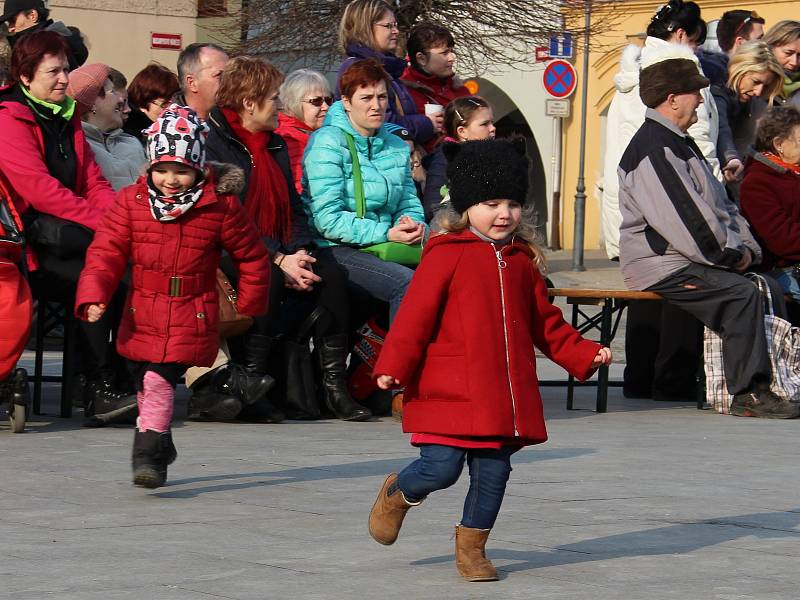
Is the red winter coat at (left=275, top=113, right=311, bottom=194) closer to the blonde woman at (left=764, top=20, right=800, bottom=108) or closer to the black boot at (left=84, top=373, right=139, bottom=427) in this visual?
the black boot at (left=84, top=373, right=139, bottom=427)

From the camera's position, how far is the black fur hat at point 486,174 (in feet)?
20.7

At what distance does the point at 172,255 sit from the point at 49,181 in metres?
2.06

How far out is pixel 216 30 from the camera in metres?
32.0

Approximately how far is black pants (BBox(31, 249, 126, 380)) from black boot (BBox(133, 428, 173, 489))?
2.34m

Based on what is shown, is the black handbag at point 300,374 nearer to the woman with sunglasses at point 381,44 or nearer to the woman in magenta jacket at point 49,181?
the woman in magenta jacket at point 49,181

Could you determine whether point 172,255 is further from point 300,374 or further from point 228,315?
point 300,374

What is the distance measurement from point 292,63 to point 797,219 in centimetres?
2077

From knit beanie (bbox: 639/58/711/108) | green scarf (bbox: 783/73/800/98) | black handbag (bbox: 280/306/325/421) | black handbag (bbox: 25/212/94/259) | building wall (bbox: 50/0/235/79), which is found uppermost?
building wall (bbox: 50/0/235/79)

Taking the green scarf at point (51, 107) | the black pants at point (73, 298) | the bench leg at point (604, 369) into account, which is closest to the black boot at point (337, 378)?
the black pants at point (73, 298)

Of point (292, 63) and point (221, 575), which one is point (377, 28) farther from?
point (292, 63)

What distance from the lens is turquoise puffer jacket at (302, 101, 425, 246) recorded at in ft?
34.6

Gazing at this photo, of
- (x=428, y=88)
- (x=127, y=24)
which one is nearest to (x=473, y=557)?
(x=428, y=88)

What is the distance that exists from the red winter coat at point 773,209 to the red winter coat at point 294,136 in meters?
2.94

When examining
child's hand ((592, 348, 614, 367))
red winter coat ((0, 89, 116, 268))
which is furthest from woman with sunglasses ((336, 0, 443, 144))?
child's hand ((592, 348, 614, 367))
